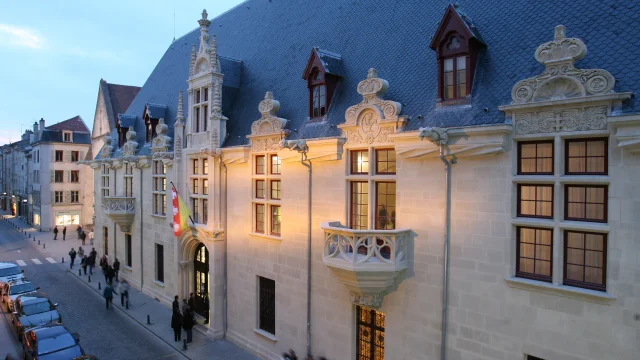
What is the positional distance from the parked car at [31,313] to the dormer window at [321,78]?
48.0ft

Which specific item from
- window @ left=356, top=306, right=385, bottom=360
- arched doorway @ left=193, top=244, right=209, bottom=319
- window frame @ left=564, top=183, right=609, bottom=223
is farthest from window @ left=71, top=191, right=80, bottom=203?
window frame @ left=564, top=183, right=609, bottom=223

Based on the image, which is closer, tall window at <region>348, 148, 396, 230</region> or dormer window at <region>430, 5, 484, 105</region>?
dormer window at <region>430, 5, 484, 105</region>

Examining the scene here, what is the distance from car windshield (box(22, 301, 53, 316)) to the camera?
19.5 metres

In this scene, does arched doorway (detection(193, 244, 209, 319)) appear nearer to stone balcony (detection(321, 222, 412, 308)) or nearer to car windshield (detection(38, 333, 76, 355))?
car windshield (detection(38, 333, 76, 355))

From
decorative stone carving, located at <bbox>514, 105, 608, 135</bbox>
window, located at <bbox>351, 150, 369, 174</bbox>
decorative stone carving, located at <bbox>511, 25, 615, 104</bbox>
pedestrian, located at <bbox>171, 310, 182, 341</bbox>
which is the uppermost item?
decorative stone carving, located at <bbox>511, 25, 615, 104</bbox>

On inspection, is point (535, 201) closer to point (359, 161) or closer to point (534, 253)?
point (534, 253)

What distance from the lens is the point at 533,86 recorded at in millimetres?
9680

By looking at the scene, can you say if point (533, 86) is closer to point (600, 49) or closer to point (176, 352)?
point (600, 49)

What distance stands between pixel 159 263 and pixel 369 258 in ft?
56.7

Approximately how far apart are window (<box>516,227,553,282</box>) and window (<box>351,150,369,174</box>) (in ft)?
16.0

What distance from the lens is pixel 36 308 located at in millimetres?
19750

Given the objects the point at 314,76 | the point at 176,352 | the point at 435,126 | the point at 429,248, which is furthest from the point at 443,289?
the point at 176,352

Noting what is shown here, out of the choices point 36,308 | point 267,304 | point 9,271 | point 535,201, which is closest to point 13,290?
point 9,271

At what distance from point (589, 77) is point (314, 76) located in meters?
9.07
